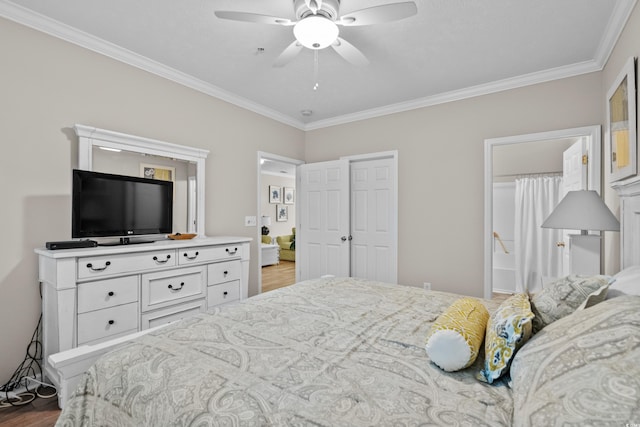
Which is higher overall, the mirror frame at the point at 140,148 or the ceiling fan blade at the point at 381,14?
the ceiling fan blade at the point at 381,14

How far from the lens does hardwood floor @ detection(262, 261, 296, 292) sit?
5.31 metres

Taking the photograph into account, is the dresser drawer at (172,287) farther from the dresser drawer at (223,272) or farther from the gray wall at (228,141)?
the gray wall at (228,141)

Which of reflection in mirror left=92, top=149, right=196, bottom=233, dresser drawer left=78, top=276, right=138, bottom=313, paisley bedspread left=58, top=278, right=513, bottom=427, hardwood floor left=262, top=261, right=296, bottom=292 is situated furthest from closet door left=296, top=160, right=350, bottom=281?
paisley bedspread left=58, top=278, right=513, bottom=427

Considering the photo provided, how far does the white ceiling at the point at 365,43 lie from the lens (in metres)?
2.12

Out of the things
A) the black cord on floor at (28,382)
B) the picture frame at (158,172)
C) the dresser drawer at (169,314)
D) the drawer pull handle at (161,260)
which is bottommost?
the black cord on floor at (28,382)

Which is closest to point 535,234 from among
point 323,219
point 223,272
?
point 323,219

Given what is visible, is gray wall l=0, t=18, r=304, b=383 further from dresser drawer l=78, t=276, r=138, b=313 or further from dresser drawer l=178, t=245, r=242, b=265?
dresser drawer l=178, t=245, r=242, b=265

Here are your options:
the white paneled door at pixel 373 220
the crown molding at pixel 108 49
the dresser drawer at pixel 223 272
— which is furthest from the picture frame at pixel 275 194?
the dresser drawer at pixel 223 272

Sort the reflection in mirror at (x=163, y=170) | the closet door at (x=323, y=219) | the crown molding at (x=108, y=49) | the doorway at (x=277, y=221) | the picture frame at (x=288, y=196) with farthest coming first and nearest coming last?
the picture frame at (x=288, y=196) < the doorway at (x=277, y=221) < the closet door at (x=323, y=219) < the reflection in mirror at (x=163, y=170) < the crown molding at (x=108, y=49)

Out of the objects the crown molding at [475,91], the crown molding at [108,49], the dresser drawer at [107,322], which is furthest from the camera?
the crown molding at [475,91]

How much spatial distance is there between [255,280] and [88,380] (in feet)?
9.07

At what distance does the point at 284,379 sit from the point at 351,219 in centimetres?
347

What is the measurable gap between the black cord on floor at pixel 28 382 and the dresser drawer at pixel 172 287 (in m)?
0.75

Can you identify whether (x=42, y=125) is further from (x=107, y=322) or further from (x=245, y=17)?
(x=245, y=17)
